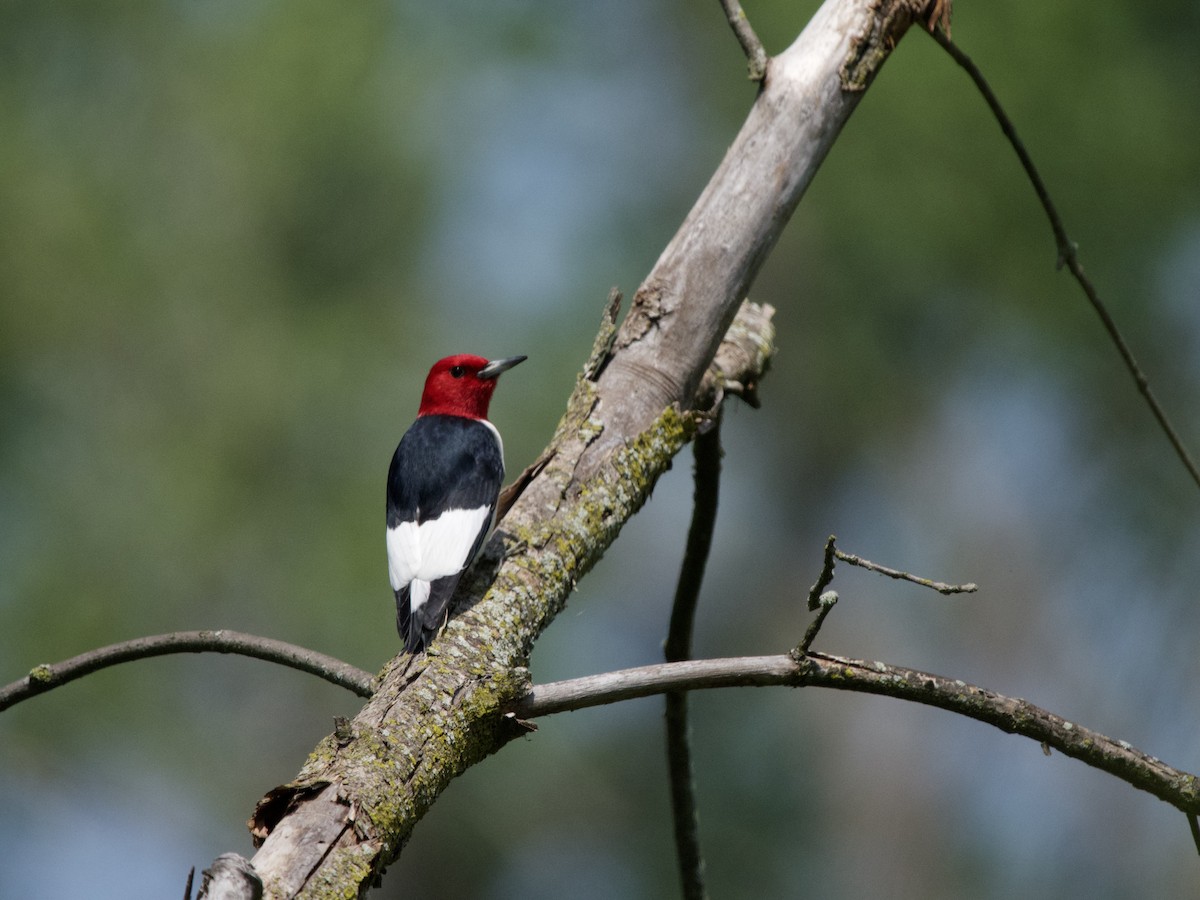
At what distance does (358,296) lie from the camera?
1235cm

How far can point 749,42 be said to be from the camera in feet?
9.80

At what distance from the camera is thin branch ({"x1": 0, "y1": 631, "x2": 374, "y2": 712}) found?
2.20 meters

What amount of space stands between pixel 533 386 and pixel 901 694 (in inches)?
350

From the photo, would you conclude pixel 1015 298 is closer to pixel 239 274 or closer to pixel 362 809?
pixel 239 274

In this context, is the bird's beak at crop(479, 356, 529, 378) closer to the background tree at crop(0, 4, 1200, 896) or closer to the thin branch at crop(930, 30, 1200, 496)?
the thin branch at crop(930, 30, 1200, 496)

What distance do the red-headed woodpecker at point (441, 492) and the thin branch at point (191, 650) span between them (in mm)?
132

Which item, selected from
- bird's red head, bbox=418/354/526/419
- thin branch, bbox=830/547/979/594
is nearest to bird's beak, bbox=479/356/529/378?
bird's red head, bbox=418/354/526/419

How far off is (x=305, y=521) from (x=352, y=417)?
104 cm

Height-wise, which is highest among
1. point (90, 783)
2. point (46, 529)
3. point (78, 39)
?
point (78, 39)

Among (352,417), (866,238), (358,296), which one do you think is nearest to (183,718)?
(352,417)

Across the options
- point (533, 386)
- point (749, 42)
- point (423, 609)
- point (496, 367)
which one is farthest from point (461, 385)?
point (533, 386)

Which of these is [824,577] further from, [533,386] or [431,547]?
[533,386]

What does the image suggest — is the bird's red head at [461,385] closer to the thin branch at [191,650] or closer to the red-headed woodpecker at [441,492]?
the red-headed woodpecker at [441,492]

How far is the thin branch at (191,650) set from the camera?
220 centimetres
